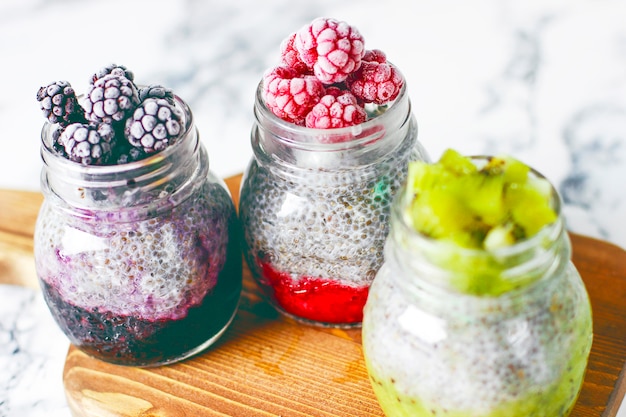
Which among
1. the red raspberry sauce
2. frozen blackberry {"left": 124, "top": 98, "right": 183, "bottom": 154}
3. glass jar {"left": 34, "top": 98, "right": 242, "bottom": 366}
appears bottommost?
the red raspberry sauce

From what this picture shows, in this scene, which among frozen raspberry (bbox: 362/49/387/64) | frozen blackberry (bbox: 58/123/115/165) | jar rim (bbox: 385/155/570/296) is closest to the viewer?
jar rim (bbox: 385/155/570/296)

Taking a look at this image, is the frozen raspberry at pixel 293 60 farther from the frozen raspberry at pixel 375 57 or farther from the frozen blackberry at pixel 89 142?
the frozen blackberry at pixel 89 142

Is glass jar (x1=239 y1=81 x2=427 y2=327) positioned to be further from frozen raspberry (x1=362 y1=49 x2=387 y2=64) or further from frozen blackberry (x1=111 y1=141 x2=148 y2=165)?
frozen blackberry (x1=111 y1=141 x2=148 y2=165)

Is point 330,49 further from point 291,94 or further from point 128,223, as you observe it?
point 128,223

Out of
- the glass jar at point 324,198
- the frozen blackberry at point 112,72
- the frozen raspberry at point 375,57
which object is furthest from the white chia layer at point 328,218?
the frozen blackberry at point 112,72

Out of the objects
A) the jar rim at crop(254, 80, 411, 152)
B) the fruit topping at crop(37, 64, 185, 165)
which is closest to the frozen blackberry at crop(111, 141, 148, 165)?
the fruit topping at crop(37, 64, 185, 165)

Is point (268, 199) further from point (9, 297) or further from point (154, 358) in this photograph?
point (9, 297)
